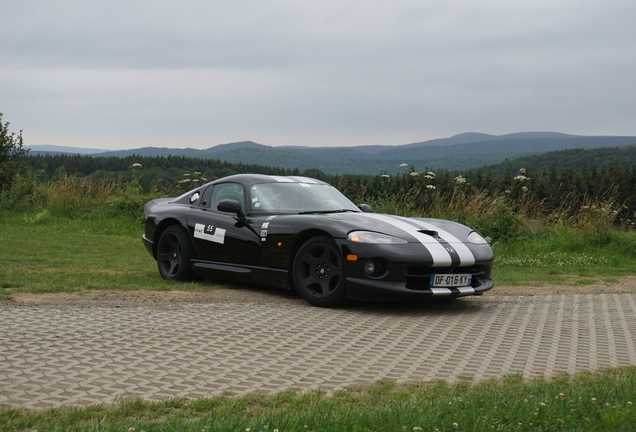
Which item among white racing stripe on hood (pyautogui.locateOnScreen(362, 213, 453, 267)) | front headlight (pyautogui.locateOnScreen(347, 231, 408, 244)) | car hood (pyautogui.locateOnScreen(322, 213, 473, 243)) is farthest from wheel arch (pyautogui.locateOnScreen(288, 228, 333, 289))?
white racing stripe on hood (pyautogui.locateOnScreen(362, 213, 453, 267))

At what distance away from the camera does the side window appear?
29.2ft

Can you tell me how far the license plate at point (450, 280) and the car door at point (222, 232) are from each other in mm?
2064

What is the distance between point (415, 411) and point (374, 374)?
1.05 m

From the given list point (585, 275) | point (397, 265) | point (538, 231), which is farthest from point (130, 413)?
point (538, 231)

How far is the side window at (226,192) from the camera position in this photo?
350 inches

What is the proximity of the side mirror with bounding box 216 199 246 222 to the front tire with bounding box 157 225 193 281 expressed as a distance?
0.96 metres

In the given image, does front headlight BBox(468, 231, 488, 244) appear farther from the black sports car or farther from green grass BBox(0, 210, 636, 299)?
green grass BBox(0, 210, 636, 299)

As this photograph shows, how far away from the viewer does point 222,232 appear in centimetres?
861

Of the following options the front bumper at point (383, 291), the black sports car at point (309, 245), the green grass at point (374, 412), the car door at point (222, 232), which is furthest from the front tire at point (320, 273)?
the green grass at point (374, 412)

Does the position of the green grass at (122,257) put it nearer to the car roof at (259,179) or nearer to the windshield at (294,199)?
the windshield at (294,199)

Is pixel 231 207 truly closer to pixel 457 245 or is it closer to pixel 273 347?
pixel 457 245

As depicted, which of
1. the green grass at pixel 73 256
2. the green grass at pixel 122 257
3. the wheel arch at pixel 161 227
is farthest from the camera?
the wheel arch at pixel 161 227

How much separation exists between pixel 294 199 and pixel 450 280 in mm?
2257

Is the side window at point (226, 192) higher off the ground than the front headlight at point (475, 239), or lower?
higher
